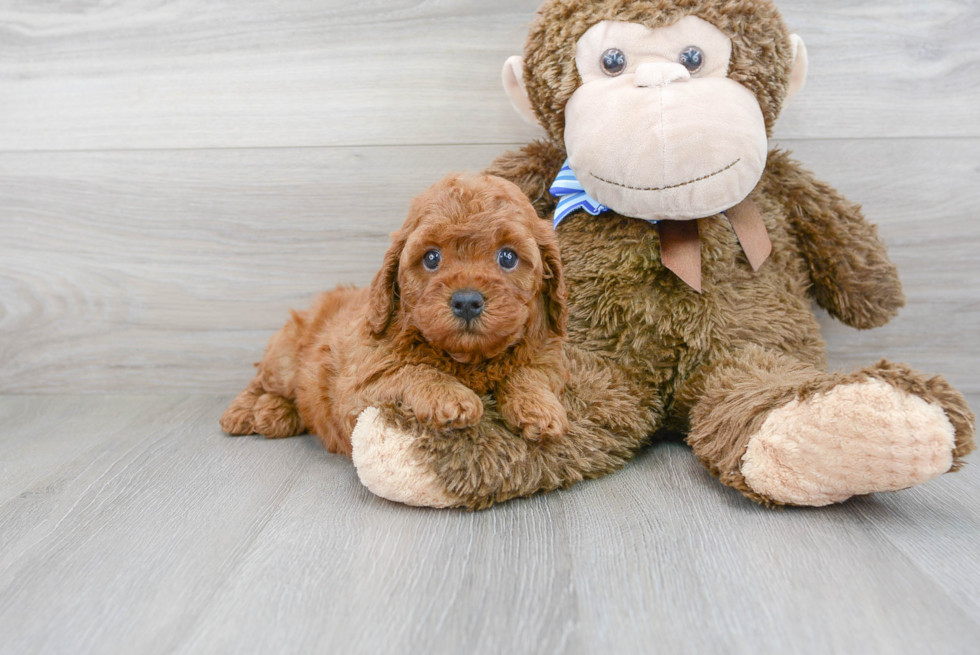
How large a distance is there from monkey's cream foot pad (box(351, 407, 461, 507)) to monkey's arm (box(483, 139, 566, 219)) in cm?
51

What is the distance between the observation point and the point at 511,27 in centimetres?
148

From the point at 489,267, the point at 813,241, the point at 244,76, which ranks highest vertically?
the point at 244,76

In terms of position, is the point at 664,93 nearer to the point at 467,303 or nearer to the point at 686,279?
the point at 686,279

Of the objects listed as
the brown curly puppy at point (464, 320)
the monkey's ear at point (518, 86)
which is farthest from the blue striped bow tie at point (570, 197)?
the brown curly puppy at point (464, 320)

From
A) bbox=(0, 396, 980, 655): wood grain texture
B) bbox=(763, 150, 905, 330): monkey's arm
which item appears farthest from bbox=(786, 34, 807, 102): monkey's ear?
bbox=(0, 396, 980, 655): wood grain texture

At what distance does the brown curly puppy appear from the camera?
3.05 ft

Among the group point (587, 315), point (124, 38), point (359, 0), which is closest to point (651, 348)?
point (587, 315)

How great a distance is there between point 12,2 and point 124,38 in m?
0.24

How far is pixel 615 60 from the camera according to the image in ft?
3.78

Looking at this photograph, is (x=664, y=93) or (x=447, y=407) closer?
(x=447, y=407)

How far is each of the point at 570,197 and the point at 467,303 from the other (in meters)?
0.43

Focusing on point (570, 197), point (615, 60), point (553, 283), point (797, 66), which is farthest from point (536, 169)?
point (797, 66)

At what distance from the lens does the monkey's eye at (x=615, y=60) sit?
115 cm

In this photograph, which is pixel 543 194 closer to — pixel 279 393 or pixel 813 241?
pixel 813 241
